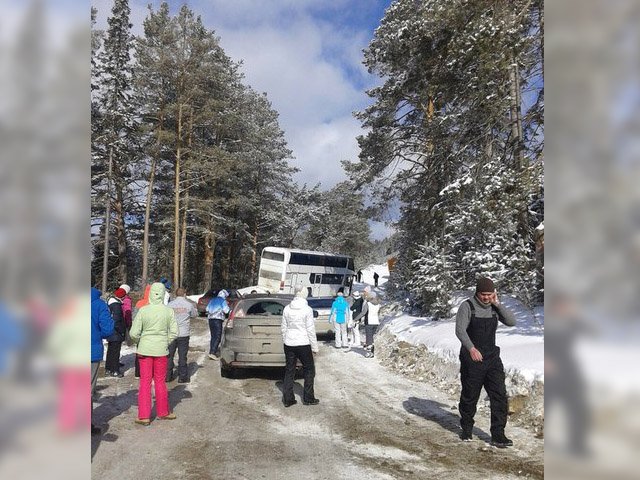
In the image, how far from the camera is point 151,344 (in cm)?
608

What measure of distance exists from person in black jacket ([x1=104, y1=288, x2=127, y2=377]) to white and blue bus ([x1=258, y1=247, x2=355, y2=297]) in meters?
15.9

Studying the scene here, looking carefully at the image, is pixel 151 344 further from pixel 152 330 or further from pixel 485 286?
pixel 485 286

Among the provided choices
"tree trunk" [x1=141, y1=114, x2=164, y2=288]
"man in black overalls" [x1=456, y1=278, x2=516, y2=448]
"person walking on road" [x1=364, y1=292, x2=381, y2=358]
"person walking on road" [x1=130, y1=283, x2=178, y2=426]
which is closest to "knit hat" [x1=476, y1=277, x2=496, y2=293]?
"man in black overalls" [x1=456, y1=278, x2=516, y2=448]

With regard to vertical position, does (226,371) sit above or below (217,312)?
below

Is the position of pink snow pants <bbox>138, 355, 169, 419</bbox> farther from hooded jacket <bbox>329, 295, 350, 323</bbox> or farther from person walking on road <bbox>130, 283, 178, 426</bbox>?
hooded jacket <bbox>329, 295, 350, 323</bbox>

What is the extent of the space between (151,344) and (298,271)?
21.3 m

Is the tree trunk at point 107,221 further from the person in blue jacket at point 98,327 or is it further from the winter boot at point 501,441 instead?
the winter boot at point 501,441

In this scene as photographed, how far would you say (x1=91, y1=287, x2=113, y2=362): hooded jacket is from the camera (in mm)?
5129
